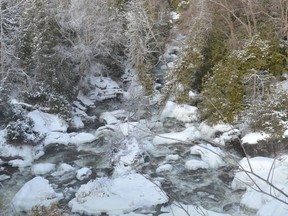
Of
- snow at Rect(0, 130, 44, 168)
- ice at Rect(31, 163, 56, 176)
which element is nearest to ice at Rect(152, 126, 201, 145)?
ice at Rect(31, 163, 56, 176)

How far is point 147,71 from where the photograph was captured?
18984mm

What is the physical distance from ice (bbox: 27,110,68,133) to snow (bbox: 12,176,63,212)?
4.40 meters

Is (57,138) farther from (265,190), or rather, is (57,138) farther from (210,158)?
(265,190)

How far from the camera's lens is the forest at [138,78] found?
14977 millimetres

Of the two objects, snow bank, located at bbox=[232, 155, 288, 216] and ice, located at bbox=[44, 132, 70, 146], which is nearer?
snow bank, located at bbox=[232, 155, 288, 216]

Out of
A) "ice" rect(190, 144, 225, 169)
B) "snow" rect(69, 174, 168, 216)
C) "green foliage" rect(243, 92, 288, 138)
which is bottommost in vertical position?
"snow" rect(69, 174, 168, 216)

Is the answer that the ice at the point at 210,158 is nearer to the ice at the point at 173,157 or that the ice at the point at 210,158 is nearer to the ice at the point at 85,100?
the ice at the point at 173,157

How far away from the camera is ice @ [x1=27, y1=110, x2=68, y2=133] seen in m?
16.3

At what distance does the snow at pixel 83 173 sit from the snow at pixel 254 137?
564 cm

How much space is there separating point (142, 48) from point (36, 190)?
9471 mm

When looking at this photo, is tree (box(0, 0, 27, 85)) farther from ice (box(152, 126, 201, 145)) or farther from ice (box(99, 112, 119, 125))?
ice (box(152, 126, 201, 145))

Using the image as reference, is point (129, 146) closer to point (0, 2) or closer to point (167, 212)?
point (167, 212)

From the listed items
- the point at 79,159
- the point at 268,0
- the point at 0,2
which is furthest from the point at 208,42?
the point at 0,2

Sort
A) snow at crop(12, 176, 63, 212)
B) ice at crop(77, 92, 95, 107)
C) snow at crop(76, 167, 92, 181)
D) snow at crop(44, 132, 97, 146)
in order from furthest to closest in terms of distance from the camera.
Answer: ice at crop(77, 92, 95, 107) → snow at crop(44, 132, 97, 146) → snow at crop(76, 167, 92, 181) → snow at crop(12, 176, 63, 212)
